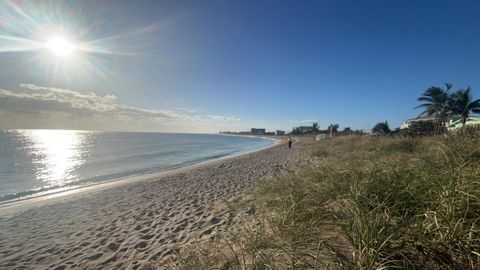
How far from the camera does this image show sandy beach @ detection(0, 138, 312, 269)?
4336 mm

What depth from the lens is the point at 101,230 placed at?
568 centimetres

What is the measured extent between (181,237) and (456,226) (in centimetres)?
462

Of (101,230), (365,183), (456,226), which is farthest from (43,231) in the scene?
(456,226)

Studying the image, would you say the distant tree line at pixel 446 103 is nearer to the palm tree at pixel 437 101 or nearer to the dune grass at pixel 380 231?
the palm tree at pixel 437 101

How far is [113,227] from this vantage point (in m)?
5.77

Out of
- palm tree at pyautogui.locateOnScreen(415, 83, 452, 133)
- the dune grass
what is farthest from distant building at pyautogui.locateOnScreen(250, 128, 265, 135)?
the dune grass

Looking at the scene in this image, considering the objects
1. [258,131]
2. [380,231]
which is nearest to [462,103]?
[380,231]

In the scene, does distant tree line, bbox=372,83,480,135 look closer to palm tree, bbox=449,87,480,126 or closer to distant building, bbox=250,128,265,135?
palm tree, bbox=449,87,480,126

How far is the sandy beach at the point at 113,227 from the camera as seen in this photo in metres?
4.34

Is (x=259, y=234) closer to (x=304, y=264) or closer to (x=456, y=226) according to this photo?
(x=304, y=264)

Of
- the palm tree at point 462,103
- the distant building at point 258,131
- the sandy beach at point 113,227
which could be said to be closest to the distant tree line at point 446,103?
the palm tree at point 462,103

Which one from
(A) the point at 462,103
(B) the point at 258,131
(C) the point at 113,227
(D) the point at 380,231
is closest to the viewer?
(D) the point at 380,231

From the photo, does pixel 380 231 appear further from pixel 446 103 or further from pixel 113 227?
pixel 446 103

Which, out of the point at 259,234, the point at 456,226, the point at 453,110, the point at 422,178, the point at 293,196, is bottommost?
the point at 259,234
